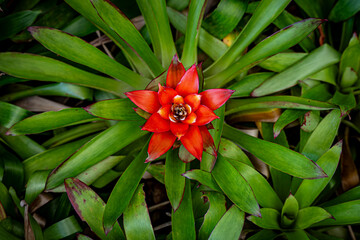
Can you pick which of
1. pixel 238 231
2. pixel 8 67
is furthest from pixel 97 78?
pixel 238 231

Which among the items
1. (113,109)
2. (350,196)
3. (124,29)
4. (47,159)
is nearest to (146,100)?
(113,109)

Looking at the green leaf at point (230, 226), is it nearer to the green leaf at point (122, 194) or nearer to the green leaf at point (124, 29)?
the green leaf at point (122, 194)

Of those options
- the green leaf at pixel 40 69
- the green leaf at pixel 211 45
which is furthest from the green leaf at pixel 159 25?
the green leaf at pixel 40 69

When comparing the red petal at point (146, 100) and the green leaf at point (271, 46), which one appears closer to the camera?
the red petal at point (146, 100)

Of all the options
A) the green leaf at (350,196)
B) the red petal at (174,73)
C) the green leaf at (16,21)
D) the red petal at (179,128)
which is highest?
the green leaf at (16,21)

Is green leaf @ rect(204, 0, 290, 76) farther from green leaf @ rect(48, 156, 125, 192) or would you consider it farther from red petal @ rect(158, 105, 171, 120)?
green leaf @ rect(48, 156, 125, 192)

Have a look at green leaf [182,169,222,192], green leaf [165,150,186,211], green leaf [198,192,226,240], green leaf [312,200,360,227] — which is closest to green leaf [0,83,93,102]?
green leaf [165,150,186,211]

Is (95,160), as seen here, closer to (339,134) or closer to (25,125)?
(25,125)
